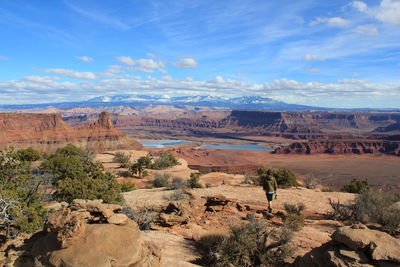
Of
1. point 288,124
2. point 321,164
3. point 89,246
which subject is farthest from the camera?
point 288,124

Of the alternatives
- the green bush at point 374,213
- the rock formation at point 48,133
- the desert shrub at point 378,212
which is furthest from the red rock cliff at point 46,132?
the desert shrub at point 378,212

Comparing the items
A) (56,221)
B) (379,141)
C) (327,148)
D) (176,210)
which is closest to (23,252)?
(56,221)

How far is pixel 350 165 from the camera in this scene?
6262 cm

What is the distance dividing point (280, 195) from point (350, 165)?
195 feet

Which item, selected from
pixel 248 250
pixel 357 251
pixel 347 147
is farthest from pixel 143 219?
pixel 347 147

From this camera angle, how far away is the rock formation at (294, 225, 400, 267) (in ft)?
14.9

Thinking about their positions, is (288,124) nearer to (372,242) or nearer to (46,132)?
(46,132)

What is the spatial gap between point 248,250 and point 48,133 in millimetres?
74580

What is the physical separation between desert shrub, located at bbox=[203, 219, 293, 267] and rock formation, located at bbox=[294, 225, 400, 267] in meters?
0.68

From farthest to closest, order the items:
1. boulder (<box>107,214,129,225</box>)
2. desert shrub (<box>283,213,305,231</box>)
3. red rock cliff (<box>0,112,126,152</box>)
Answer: red rock cliff (<box>0,112,126,152</box>) < desert shrub (<box>283,213,305,231</box>) < boulder (<box>107,214,129,225</box>)

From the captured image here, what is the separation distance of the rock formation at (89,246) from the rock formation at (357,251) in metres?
3.38

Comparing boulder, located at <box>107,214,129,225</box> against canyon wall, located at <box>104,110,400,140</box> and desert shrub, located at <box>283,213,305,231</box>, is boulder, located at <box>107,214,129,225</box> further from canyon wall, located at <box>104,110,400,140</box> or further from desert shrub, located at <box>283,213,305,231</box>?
canyon wall, located at <box>104,110,400,140</box>

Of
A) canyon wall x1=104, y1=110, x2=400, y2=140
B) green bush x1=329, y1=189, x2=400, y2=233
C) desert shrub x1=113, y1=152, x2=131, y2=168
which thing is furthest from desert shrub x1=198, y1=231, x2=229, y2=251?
canyon wall x1=104, y1=110, x2=400, y2=140

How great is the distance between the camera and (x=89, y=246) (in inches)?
182
